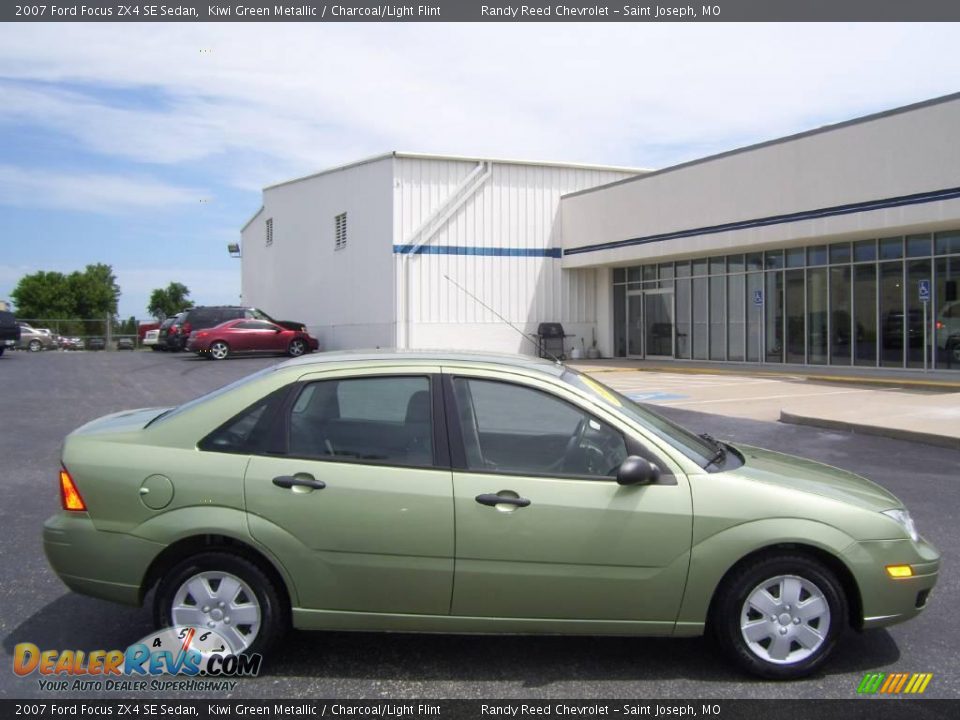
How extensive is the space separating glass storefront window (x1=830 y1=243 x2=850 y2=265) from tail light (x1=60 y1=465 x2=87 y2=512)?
2045 cm

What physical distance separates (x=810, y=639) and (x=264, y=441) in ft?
9.02

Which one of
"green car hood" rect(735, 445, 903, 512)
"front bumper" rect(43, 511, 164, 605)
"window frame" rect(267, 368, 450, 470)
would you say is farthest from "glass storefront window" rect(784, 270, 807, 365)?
"front bumper" rect(43, 511, 164, 605)

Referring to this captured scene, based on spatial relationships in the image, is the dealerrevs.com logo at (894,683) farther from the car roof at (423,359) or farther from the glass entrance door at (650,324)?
the glass entrance door at (650,324)

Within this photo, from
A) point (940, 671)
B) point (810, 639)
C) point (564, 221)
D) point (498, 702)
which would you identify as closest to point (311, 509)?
point (498, 702)

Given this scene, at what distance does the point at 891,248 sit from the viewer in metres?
20.0

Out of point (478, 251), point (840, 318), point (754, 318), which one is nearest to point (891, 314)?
point (840, 318)

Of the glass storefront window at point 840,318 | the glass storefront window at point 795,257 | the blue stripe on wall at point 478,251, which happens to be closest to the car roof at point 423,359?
the glass storefront window at point 840,318

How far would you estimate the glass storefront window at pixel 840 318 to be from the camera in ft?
69.3

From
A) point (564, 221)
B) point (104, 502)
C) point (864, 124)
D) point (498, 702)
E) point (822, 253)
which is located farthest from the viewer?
point (564, 221)

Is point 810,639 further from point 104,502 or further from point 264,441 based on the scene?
point 104,502

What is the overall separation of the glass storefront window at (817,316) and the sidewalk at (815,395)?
1.51ft

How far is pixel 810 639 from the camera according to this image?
13.1ft

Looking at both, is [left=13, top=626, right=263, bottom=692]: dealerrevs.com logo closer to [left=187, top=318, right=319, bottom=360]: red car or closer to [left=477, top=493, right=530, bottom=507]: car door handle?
[left=477, top=493, right=530, bottom=507]: car door handle

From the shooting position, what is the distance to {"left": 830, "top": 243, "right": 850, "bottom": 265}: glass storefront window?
69.4ft
